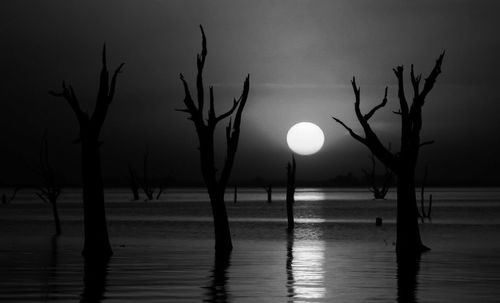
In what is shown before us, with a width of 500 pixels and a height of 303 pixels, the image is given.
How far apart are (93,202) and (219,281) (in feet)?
26.7

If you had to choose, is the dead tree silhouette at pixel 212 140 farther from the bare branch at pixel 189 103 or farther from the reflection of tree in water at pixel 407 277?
the reflection of tree in water at pixel 407 277

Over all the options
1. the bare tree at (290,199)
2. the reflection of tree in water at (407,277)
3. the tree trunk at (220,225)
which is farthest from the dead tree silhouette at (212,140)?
the bare tree at (290,199)

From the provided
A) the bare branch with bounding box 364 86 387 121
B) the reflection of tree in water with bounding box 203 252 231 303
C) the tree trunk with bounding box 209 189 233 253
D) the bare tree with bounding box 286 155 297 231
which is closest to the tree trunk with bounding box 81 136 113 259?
the reflection of tree in water with bounding box 203 252 231 303

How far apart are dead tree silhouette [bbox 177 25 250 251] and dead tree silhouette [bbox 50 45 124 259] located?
364cm

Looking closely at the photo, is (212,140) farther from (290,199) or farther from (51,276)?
(290,199)

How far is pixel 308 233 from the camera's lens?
1906 inches

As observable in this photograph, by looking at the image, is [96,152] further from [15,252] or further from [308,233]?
[308,233]

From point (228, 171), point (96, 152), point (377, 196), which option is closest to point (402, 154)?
point (228, 171)

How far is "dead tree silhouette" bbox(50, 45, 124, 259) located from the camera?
1080 inches

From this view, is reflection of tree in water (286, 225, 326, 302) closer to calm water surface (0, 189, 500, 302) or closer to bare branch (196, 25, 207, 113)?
calm water surface (0, 189, 500, 302)

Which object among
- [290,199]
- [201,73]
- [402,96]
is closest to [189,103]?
[201,73]

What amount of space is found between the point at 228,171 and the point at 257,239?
36.7 feet

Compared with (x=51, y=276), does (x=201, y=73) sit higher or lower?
higher

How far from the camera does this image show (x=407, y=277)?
73.3 feet
